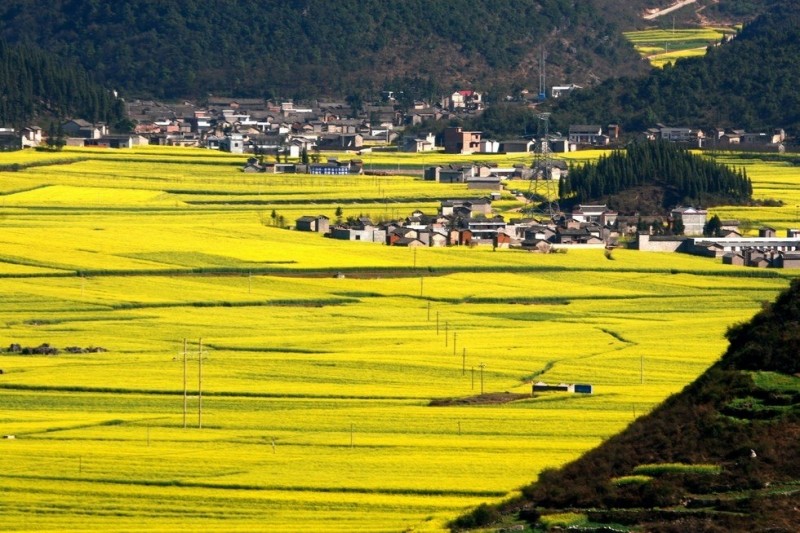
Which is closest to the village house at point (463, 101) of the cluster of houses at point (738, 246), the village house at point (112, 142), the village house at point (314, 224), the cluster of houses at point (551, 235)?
the village house at point (112, 142)

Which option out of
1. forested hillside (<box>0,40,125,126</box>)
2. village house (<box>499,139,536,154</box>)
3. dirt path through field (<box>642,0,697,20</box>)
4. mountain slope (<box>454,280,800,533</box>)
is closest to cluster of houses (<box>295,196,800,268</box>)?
village house (<box>499,139,536,154</box>)

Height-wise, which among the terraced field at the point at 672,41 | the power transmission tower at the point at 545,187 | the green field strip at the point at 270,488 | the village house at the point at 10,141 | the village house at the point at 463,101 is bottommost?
the green field strip at the point at 270,488

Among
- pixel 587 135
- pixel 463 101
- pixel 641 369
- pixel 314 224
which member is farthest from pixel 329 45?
pixel 641 369

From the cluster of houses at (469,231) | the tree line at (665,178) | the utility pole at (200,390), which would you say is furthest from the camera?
the tree line at (665,178)

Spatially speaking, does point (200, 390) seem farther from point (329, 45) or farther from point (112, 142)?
point (329, 45)

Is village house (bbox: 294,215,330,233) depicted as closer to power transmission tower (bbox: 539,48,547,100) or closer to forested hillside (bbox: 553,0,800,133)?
forested hillside (bbox: 553,0,800,133)

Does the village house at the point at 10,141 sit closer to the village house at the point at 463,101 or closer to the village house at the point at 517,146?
the village house at the point at 517,146

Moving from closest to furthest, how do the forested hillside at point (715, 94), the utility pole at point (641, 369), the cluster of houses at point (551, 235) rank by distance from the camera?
the utility pole at point (641, 369) < the cluster of houses at point (551, 235) < the forested hillside at point (715, 94)
